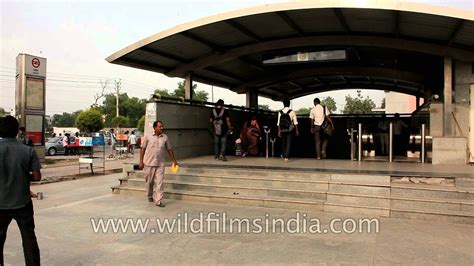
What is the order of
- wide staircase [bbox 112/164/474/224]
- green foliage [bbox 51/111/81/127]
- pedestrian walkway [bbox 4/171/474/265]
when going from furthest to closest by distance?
green foliage [bbox 51/111/81/127]
wide staircase [bbox 112/164/474/224]
pedestrian walkway [bbox 4/171/474/265]

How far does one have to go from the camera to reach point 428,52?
1059cm

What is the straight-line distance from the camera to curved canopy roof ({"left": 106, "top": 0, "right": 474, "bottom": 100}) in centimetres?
913

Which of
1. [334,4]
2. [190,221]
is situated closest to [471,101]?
[334,4]

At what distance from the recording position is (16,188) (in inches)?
164

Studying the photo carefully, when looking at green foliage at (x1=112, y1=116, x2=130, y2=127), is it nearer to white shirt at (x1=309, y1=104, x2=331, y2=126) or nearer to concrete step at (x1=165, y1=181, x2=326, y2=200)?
white shirt at (x1=309, y1=104, x2=331, y2=126)

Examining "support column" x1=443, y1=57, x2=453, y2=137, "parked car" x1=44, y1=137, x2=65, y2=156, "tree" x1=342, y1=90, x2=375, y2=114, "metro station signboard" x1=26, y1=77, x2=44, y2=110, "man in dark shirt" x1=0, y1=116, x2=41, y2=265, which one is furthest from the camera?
"tree" x1=342, y1=90, x2=375, y2=114

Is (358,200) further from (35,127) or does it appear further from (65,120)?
(65,120)

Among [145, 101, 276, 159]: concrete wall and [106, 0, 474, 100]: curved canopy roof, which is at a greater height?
[106, 0, 474, 100]: curved canopy roof

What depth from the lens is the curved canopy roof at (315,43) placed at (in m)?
9.13

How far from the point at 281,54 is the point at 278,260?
26.2ft

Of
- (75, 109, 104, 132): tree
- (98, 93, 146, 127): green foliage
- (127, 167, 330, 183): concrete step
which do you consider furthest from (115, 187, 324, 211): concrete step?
(98, 93, 146, 127): green foliage

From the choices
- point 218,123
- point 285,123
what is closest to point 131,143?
point 218,123

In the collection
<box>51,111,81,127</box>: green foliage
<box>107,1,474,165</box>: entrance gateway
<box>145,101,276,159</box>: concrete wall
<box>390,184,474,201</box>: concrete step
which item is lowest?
<box>390,184,474,201</box>: concrete step

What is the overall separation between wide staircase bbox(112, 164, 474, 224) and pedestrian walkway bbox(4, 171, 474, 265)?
284mm
